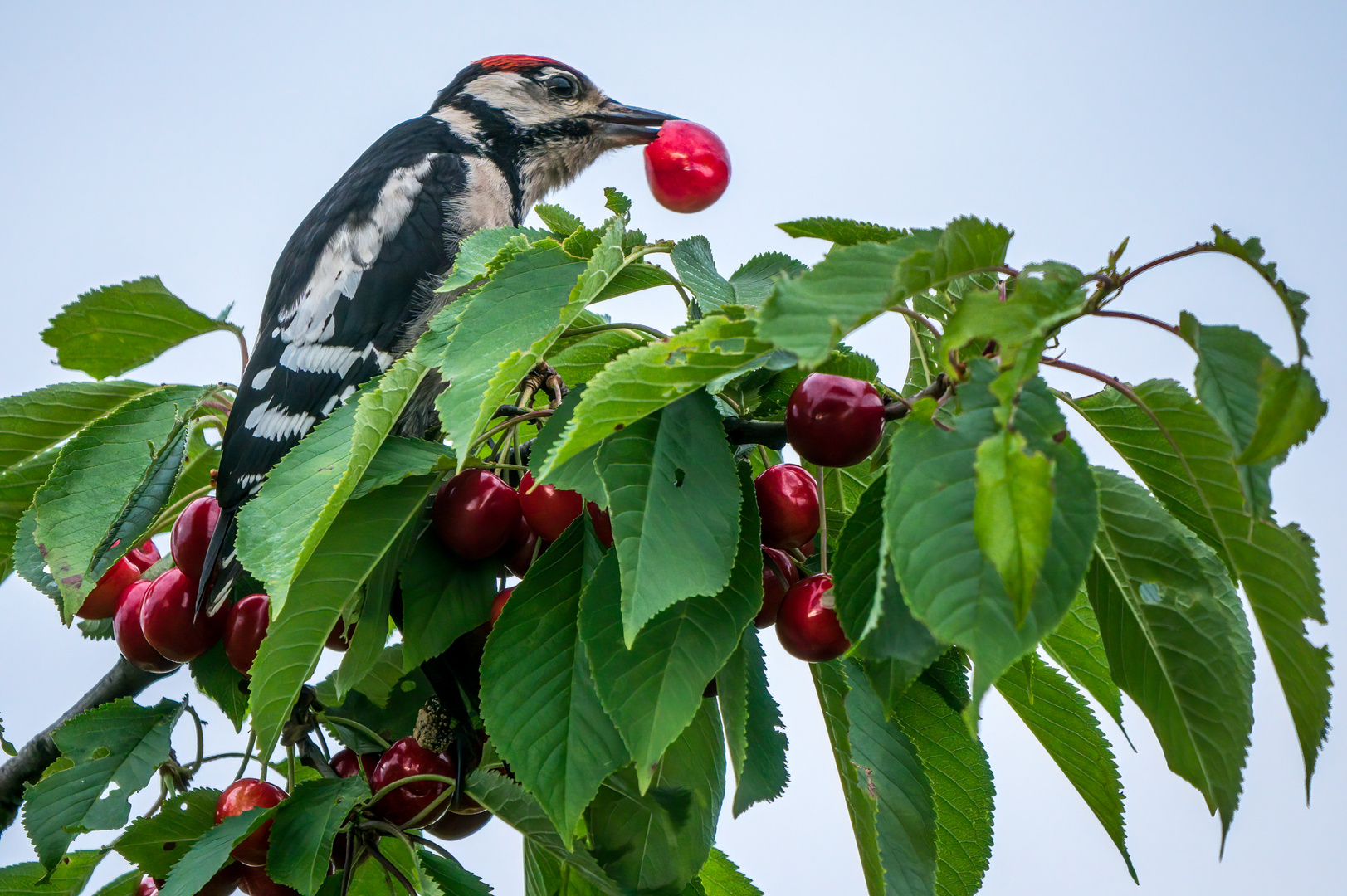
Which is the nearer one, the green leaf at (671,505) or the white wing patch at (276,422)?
the green leaf at (671,505)

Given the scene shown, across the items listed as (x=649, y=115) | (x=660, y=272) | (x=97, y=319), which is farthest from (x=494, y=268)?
(x=649, y=115)

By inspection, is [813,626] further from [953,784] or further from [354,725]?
[354,725]

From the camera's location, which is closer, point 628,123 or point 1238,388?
point 1238,388

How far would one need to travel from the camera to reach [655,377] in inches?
32.8

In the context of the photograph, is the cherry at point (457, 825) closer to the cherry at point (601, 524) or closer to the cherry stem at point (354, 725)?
the cherry stem at point (354, 725)

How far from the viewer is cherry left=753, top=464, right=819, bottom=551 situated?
1.13 meters

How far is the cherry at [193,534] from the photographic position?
1.48m

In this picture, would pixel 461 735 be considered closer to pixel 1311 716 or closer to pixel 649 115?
pixel 1311 716

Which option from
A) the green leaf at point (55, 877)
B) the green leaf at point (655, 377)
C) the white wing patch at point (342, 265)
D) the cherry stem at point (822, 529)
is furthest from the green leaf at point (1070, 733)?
the white wing patch at point (342, 265)

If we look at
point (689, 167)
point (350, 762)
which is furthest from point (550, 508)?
point (689, 167)

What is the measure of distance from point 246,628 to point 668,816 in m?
0.61

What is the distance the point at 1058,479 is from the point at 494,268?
62 cm

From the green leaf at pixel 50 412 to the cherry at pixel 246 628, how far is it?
16.6 inches

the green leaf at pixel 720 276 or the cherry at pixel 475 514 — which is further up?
the green leaf at pixel 720 276
